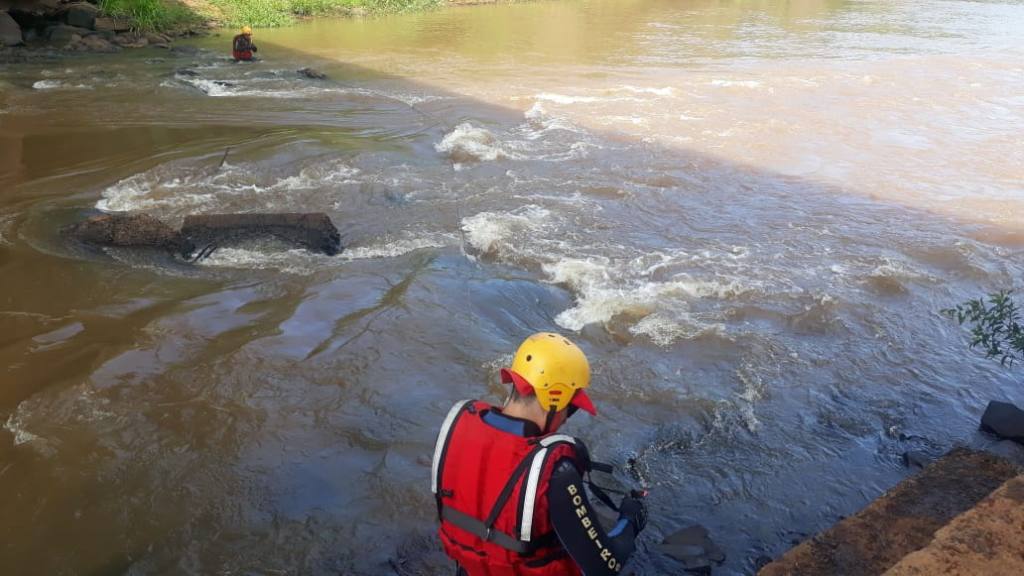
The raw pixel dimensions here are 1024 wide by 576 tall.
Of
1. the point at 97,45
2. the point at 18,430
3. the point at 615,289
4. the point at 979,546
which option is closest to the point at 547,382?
the point at 979,546

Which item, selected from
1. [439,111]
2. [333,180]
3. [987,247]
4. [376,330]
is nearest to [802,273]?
[987,247]

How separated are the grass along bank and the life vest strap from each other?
25064 millimetres

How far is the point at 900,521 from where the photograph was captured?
3.46 metres

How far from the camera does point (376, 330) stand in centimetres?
635

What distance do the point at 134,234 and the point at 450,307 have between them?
339 cm

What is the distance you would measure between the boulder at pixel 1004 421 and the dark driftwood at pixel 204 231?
5862 mm

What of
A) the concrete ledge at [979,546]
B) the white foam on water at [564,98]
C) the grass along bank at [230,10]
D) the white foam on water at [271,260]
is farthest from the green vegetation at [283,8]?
the concrete ledge at [979,546]

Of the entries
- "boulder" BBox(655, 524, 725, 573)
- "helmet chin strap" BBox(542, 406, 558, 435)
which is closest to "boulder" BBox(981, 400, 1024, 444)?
"boulder" BBox(655, 524, 725, 573)

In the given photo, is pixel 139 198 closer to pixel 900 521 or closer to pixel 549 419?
pixel 549 419

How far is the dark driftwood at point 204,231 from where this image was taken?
763cm

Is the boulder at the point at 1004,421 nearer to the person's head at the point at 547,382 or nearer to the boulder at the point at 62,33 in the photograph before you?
the person's head at the point at 547,382

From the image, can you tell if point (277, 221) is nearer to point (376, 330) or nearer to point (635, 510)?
point (376, 330)

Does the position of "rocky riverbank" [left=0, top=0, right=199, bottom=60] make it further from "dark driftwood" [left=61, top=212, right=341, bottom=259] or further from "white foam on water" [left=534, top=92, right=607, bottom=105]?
"dark driftwood" [left=61, top=212, right=341, bottom=259]

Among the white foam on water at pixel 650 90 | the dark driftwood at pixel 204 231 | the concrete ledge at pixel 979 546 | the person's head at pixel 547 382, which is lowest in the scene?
the dark driftwood at pixel 204 231
